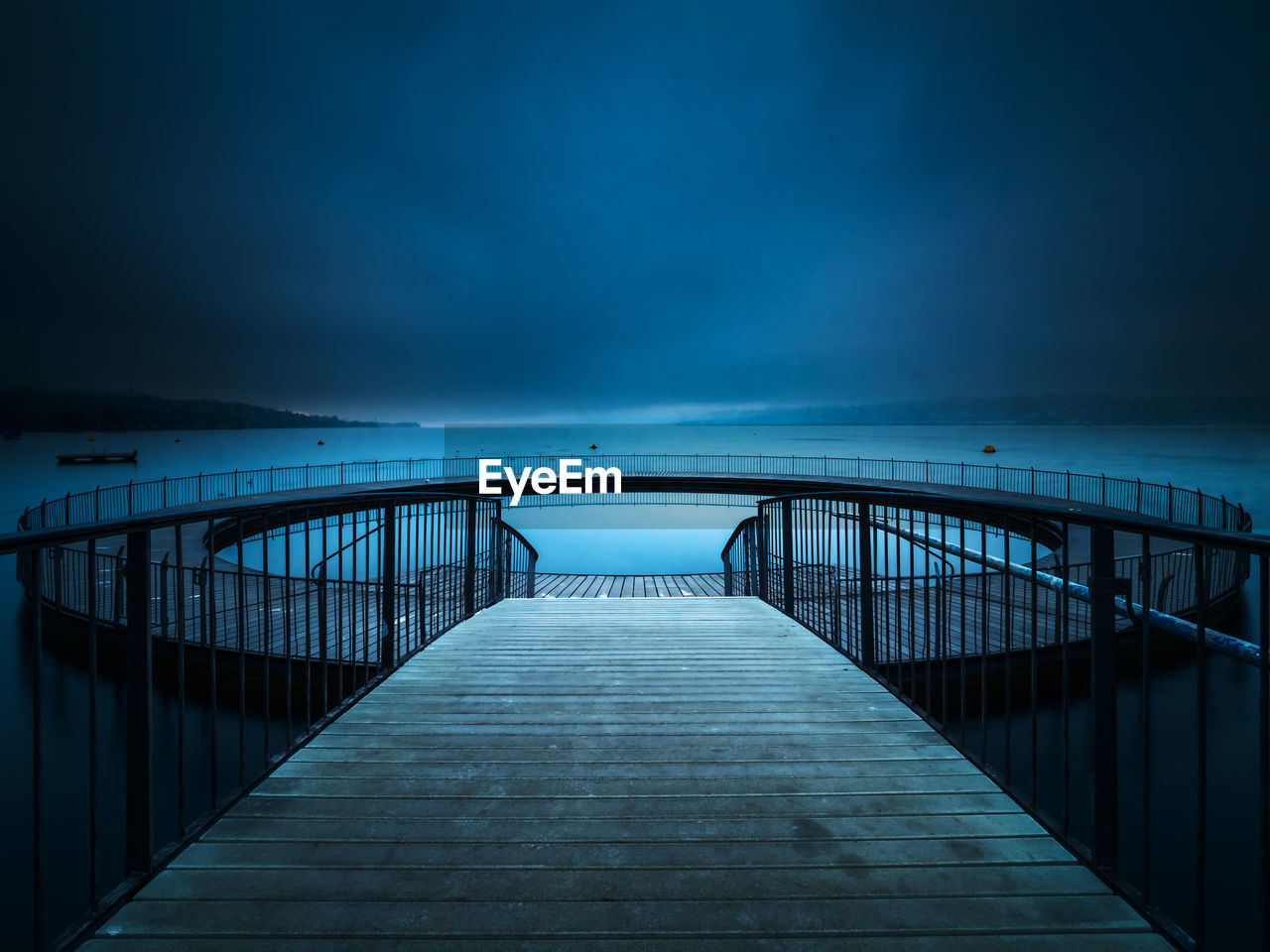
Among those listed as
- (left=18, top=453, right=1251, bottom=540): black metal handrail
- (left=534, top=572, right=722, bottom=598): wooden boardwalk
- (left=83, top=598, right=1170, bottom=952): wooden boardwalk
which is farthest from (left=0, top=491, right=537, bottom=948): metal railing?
(left=18, top=453, right=1251, bottom=540): black metal handrail

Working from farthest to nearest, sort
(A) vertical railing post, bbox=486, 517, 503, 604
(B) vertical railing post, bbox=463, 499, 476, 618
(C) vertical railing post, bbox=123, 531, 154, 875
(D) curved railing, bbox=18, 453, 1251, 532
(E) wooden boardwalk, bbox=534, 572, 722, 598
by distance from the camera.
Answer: (D) curved railing, bbox=18, 453, 1251, 532, (E) wooden boardwalk, bbox=534, 572, 722, 598, (A) vertical railing post, bbox=486, 517, 503, 604, (B) vertical railing post, bbox=463, 499, 476, 618, (C) vertical railing post, bbox=123, 531, 154, 875

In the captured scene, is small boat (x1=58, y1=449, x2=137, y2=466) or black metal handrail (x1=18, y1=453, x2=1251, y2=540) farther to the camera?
small boat (x1=58, y1=449, x2=137, y2=466)

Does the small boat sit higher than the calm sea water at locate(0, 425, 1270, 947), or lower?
higher

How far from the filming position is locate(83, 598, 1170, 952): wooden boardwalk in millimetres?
1771

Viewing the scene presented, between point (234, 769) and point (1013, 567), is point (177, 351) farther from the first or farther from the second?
point (1013, 567)

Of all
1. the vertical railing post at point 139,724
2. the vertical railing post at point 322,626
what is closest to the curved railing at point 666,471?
the vertical railing post at point 322,626

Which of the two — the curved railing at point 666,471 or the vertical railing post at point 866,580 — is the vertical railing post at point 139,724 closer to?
the vertical railing post at point 866,580

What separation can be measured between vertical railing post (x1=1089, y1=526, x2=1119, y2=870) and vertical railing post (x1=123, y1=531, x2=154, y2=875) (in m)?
3.30

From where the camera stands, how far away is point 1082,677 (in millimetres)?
9305

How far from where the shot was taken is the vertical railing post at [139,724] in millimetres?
1973

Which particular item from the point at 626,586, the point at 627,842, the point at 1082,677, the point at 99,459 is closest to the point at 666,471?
the point at 626,586

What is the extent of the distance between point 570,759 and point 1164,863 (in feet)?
28.9

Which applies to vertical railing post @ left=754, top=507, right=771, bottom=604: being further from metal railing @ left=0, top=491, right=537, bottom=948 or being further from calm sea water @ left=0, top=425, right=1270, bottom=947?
calm sea water @ left=0, top=425, right=1270, bottom=947

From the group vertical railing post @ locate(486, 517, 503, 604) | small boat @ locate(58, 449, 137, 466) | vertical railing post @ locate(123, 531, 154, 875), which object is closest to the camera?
vertical railing post @ locate(123, 531, 154, 875)
